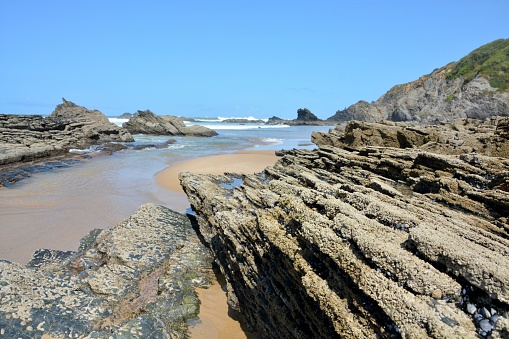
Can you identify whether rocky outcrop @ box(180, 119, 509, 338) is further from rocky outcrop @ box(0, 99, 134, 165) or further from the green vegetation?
the green vegetation

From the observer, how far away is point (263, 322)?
18.5ft

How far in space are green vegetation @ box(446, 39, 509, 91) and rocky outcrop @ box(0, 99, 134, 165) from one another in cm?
6950

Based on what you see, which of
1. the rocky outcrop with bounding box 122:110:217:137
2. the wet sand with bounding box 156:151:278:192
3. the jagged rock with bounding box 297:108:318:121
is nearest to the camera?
the wet sand with bounding box 156:151:278:192

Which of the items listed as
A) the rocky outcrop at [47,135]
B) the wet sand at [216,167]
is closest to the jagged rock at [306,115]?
the rocky outcrop at [47,135]

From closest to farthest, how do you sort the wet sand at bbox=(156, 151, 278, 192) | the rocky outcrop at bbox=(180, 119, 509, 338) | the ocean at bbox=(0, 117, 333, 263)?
the rocky outcrop at bbox=(180, 119, 509, 338), the ocean at bbox=(0, 117, 333, 263), the wet sand at bbox=(156, 151, 278, 192)

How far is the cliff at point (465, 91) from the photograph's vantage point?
190 feet

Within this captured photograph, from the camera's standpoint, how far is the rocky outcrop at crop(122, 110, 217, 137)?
58188 mm

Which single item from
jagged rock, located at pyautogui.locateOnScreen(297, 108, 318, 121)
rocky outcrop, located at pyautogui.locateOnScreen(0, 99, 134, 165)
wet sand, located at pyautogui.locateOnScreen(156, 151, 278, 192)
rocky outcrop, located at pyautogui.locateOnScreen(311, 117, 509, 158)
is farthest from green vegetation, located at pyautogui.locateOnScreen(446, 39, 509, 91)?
rocky outcrop, located at pyautogui.locateOnScreen(0, 99, 134, 165)

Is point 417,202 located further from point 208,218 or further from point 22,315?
point 22,315

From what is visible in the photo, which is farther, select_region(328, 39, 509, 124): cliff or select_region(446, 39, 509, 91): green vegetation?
select_region(446, 39, 509, 91): green vegetation

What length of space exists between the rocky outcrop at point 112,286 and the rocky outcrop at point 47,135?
68.5 feet

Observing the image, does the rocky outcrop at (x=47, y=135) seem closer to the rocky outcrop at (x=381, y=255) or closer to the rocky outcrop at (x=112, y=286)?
the rocky outcrop at (x=112, y=286)

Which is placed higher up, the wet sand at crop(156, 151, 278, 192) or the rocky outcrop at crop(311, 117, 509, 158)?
the rocky outcrop at crop(311, 117, 509, 158)

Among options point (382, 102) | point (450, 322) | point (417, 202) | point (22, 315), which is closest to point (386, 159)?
point (417, 202)
